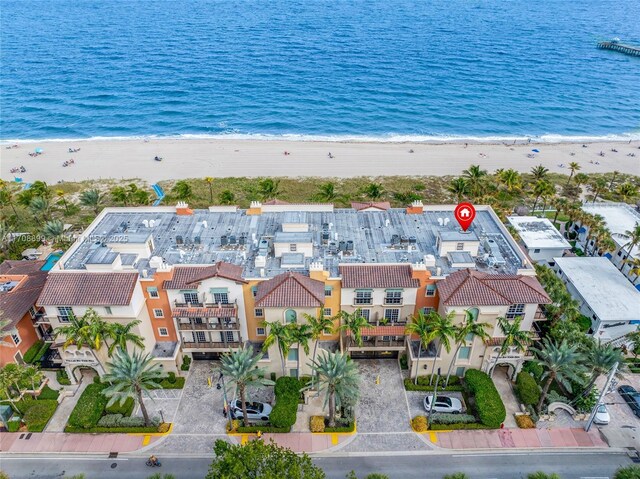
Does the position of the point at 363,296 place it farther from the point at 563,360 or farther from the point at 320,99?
the point at 320,99

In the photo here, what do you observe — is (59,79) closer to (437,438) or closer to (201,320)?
(201,320)

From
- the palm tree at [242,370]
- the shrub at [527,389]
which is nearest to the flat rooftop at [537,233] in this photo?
the shrub at [527,389]

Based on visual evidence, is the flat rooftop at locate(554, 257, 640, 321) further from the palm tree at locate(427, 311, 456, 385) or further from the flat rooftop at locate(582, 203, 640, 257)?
the palm tree at locate(427, 311, 456, 385)

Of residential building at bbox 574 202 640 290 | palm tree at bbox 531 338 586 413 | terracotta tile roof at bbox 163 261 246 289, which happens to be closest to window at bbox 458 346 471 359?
palm tree at bbox 531 338 586 413

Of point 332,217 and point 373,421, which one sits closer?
point 373,421

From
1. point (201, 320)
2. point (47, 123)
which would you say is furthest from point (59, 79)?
point (201, 320)

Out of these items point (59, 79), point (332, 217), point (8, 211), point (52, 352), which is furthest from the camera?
point (59, 79)

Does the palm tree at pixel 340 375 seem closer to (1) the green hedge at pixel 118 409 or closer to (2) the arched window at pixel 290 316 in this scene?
(2) the arched window at pixel 290 316

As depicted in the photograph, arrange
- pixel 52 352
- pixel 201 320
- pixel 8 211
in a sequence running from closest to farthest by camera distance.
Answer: pixel 201 320
pixel 52 352
pixel 8 211
